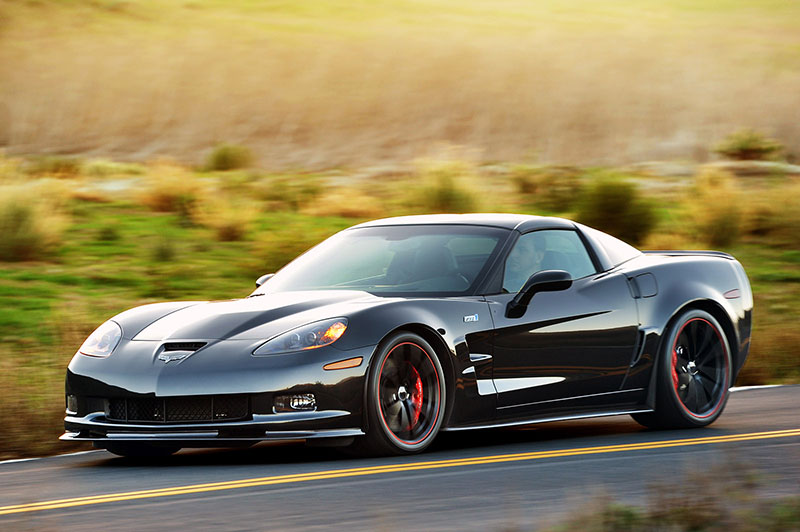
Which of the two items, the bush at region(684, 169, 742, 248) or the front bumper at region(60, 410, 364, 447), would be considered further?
the bush at region(684, 169, 742, 248)

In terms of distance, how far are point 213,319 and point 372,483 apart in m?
1.64

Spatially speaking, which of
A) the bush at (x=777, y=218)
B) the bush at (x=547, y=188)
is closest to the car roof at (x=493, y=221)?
the bush at (x=777, y=218)

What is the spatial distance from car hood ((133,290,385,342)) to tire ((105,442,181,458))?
0.63 m

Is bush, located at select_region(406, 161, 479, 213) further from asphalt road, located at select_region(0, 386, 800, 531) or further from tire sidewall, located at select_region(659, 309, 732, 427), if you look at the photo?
asphalt road, located at select_region(0, 386, 800, 531)

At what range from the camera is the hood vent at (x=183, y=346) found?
26.8 feet

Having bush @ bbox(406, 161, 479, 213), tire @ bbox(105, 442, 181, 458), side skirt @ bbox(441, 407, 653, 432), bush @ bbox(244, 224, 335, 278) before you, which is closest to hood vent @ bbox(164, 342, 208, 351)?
tire @ bbox(105, 442, 181, 458)

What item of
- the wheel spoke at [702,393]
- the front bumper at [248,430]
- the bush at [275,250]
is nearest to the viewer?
the front bumper at [248,430]

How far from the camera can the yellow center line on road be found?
22.9ft

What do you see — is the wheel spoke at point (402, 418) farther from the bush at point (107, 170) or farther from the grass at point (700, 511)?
the bush at point (107, 170)

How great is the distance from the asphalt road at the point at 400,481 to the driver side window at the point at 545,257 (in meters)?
1.06

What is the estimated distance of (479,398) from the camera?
28.5ft

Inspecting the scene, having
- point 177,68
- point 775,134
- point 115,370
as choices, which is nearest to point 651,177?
point 775,134

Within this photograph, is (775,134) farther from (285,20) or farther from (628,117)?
(285,20)

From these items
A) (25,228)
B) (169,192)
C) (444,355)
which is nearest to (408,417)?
(444,355)
